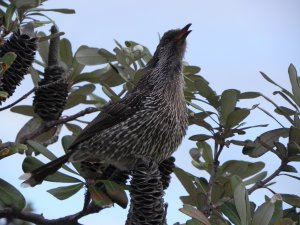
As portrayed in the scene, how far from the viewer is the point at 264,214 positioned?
9.62 feet

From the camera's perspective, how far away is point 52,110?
151 inches

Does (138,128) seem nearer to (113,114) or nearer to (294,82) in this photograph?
(113,114)

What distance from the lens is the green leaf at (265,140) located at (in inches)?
141

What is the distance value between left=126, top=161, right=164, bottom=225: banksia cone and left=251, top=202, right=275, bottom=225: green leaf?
47 centimetres

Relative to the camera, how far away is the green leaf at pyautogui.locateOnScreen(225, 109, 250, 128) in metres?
3.56

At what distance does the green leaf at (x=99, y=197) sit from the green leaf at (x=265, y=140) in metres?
0.84

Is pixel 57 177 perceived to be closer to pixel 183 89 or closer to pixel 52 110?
pixel 52 110

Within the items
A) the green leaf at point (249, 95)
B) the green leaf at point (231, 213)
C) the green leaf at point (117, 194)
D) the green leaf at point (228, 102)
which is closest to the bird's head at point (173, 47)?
the green leaf at point (249, 95)

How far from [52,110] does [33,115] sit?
0.40 meters

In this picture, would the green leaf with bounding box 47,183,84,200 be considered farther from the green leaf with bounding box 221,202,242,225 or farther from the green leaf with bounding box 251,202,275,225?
the green leaf with bounding box 251,202,275,225

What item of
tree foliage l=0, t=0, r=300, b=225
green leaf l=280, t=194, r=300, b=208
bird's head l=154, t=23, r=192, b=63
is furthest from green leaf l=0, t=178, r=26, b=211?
bird's head l=154, t=23, r=192, b=63

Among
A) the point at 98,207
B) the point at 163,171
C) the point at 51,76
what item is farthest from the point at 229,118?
the point at 51,76

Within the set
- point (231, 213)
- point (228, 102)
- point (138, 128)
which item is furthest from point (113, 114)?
point (231, 213)

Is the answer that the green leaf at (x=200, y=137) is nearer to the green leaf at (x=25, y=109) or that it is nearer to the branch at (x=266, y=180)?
the branch at (x=266, y=180)
